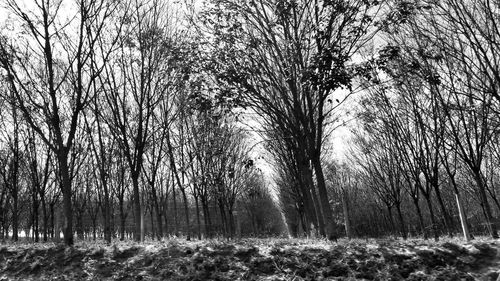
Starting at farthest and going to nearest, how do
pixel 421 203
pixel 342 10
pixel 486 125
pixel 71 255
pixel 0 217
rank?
pixel 421 203
pixel 0 217
pixel 486 125
pixel 71 255
pixel 342 10

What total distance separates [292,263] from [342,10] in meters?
4.84

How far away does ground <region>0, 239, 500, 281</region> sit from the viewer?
5390 mm

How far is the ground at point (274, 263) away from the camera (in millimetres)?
5390

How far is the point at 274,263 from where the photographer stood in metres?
5.86

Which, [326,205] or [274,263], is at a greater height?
[326,205]

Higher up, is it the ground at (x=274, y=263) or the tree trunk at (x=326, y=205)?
the tree trunk at (x=326, y=205)

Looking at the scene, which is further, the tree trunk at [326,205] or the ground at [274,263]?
the tree trunk at [326,205]

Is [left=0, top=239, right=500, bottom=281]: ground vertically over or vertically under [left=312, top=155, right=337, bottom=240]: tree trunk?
under

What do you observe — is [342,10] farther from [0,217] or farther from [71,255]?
[0,217]

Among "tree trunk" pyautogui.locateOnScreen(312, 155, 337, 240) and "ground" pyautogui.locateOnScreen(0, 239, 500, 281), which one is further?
"tree trunk" pyautogui.locateOnScreen(312, 155, 337, 240)

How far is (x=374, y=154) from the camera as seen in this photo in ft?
58.1

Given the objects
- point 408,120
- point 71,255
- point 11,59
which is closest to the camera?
point 71,255

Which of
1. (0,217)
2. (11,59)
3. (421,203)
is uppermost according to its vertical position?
(11,59)

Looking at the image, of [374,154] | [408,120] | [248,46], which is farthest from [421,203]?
[248,46]
